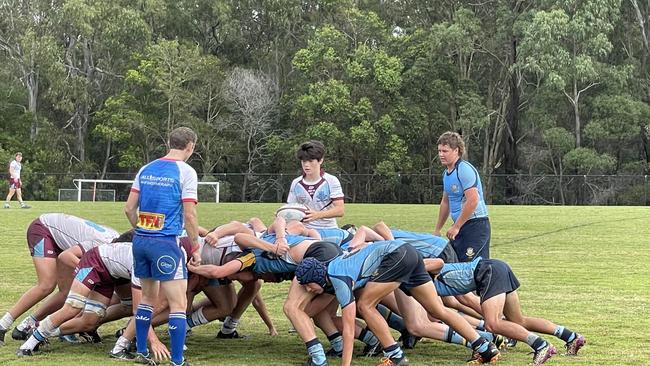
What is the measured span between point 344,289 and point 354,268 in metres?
0.21

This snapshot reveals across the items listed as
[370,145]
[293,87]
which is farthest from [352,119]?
[293,87]

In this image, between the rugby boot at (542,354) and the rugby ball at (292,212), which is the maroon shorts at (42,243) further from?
the rugby boot at (542,354)

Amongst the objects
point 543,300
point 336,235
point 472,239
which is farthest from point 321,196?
point 543,300

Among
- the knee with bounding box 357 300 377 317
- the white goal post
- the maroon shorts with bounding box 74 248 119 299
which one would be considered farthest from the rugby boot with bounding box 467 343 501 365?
the white goal post

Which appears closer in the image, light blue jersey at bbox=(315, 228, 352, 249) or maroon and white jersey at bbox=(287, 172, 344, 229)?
light blue jersey at bbox=(315, 228, 352, 249)

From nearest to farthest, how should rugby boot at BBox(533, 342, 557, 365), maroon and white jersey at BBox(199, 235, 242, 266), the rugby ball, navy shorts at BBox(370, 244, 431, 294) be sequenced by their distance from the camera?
navy shorts at BBox(370, 244, 431, 294)
rugby boot at BBox(533, 342, 557, 365)
maroon and white jersey at BBox(199, 235, 242, 266)
the rugby ball

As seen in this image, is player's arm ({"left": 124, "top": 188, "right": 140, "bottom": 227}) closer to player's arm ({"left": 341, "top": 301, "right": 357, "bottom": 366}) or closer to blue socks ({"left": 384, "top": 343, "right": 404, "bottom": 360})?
player's arm ({"left": 341, "top": 301, "right": 357, "bottom": 366})

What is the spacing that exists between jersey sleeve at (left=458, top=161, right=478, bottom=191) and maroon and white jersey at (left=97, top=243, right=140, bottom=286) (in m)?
3.50

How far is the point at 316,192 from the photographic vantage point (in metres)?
9.16

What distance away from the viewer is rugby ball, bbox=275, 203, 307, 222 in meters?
8.65

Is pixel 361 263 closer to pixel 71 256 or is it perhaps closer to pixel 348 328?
pixel 348 328

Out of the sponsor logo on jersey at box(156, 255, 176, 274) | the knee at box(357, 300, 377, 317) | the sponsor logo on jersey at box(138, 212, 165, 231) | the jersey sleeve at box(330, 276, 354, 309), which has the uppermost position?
the sponsor logo on jersey at box(138, 212, 165, 231)

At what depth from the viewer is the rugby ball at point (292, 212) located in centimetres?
865

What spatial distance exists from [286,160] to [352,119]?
15.9 feet
